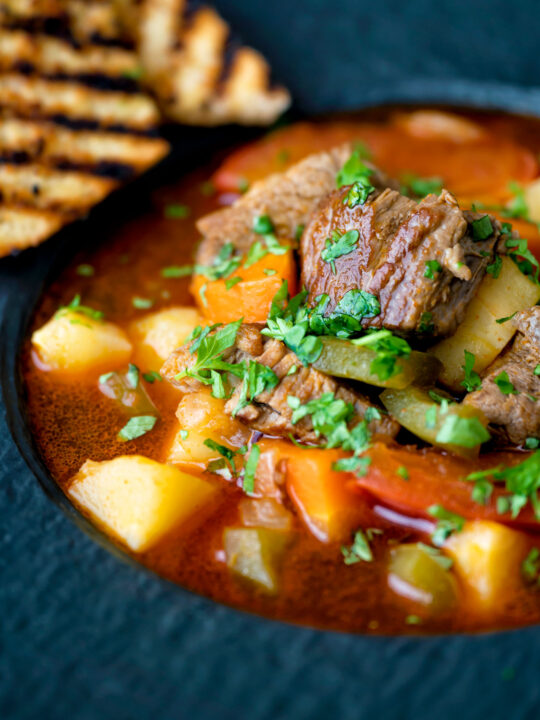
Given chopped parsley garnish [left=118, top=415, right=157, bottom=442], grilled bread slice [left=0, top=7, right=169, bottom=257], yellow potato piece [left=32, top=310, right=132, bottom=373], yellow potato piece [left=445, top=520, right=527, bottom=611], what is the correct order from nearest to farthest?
yellow potato piece [left=445, top=520, right=527, bottom=611], chopped parsley garnish [left=118, top=415, right=157, bottom=442], yellow potato piece [left=32, top=310, right=132, bottom=373], grilled bread slice [left=0, top=7, right=169, bottom=257]

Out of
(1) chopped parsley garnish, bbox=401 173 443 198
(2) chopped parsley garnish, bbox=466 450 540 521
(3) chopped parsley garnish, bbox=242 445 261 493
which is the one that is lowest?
(3) chopped parsley garnish, bbox=242 445 261 493

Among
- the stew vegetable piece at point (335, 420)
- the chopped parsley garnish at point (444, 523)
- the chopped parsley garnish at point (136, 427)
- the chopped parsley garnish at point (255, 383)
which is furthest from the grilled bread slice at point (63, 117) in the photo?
the chopped parsley garnish at point (444, 523)

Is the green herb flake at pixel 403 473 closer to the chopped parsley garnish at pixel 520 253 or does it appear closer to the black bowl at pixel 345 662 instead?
the black bowl at pixel 345 662

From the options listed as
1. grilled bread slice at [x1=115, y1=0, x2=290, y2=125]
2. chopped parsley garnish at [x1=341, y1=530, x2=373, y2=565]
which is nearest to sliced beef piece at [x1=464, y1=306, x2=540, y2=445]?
chopped parsley garnish at [x1=341, y1=530, x2=373, y2=565]

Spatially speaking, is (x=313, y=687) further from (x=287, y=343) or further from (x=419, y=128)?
(x=419, y=128)

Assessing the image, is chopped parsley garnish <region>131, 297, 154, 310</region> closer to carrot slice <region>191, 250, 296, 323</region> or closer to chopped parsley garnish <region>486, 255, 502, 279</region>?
carrot slice <region>191, 250, 296, 323</region>
